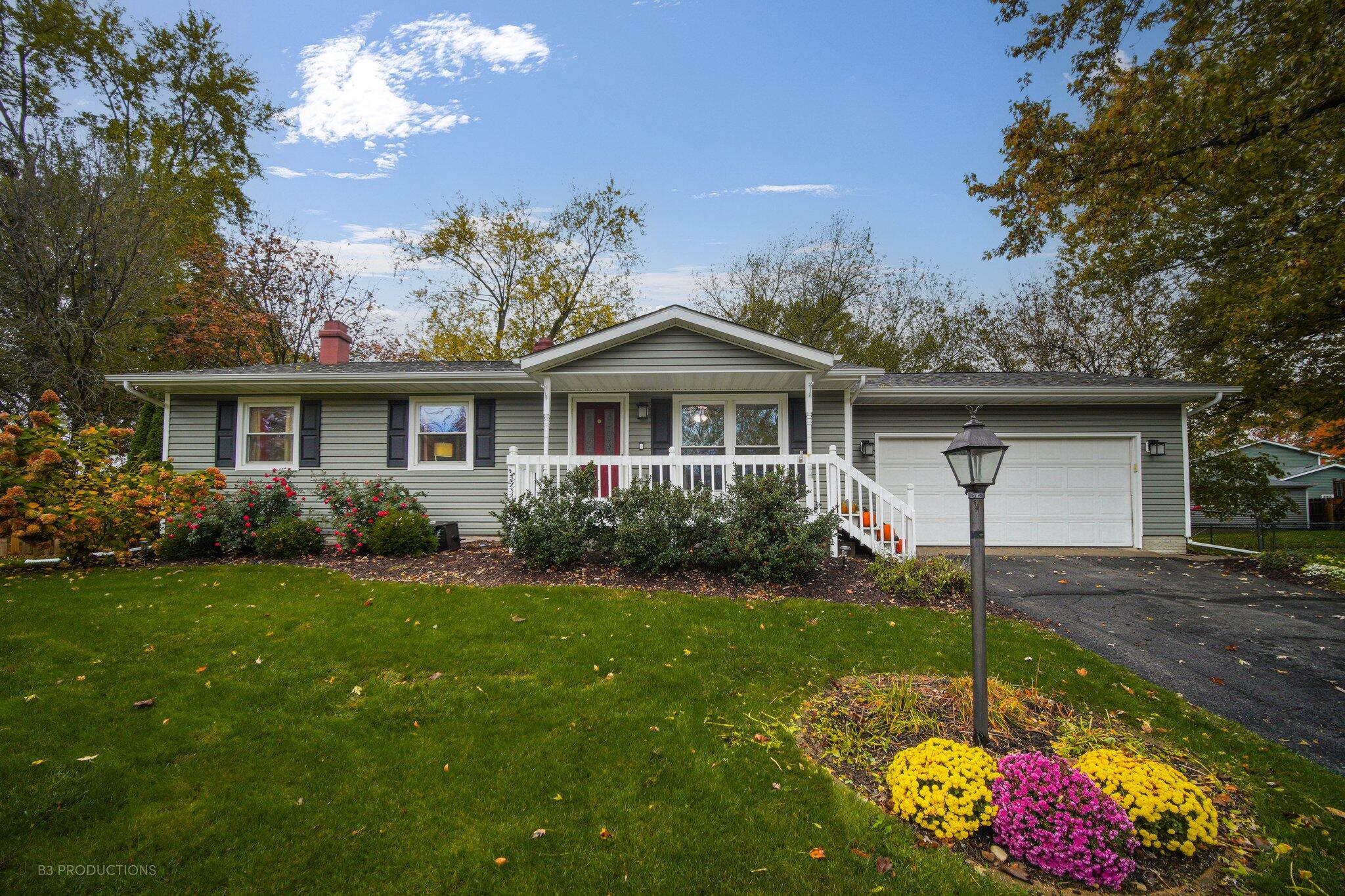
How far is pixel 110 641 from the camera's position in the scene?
4.41 meters

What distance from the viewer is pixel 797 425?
9.41 metres

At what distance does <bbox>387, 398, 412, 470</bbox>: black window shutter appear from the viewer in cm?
1001

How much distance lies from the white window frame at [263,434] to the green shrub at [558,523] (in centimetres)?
563

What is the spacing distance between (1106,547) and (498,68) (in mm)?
15214

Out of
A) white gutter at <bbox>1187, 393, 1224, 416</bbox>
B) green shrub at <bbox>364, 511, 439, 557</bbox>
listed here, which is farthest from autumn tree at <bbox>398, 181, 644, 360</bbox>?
white gutter at <bbox>1187, 393, 1224, 416</bbox>

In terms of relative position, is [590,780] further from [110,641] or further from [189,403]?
[189,403]

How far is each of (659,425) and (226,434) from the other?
802 cm

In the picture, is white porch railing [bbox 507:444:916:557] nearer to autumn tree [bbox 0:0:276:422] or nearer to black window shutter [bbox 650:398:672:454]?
black window shutter [bbox 650:398:672:454]

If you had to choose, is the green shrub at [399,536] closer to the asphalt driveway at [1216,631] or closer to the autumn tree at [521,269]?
the asphalt driveway at [1216,631]

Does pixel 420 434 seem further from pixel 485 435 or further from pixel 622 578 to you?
pixel 622 578

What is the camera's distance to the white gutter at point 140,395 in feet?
31.7

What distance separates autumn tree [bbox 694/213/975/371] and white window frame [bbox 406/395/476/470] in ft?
42.9

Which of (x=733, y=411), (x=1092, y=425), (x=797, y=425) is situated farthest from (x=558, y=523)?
(x=1092, y=425)

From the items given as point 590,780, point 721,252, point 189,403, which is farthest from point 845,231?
point 590,780
